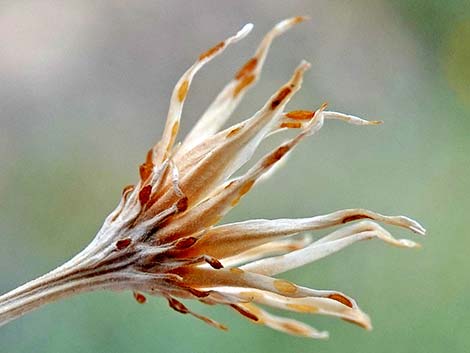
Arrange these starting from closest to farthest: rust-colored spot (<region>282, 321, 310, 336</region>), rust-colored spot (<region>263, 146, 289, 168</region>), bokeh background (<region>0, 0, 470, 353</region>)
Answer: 1. rust-colored spot (<region>263, 146, 289, 168</region>)
2. rust-colored spot (<region>282, 321, 310, 336</region>)
3. bokeh background (<region>0, 0, 470, 353</region>)

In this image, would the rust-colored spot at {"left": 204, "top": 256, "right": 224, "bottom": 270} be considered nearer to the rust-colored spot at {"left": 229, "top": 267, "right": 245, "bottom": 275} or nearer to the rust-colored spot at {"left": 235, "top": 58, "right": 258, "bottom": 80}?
the rust-colored spot at {"left": 229, "top": 267, "right": 245, "bottom": 275}

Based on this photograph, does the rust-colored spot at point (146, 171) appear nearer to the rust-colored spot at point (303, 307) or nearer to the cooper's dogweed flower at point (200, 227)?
the cooper's dogweed flower at point (200, 227)

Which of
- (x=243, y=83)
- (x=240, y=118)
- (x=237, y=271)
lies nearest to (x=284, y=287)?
(x=237, y=271)

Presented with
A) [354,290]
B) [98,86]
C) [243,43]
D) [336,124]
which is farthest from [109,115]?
[354,290]

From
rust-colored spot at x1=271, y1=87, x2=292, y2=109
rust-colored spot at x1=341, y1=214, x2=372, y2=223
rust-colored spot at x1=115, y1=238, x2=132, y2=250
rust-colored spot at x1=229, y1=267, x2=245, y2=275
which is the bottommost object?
rust-colored spot at x1=229, y1=267, x2=245, y2=275

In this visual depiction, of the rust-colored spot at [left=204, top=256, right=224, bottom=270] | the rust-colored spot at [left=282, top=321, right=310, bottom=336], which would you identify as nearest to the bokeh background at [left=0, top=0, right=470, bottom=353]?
the rust-colored spot at [left=282, top=321, right=310, bottom=336]

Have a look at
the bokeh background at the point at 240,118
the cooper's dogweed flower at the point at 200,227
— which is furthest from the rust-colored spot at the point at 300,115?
the bokeh background at the point at 240,118
